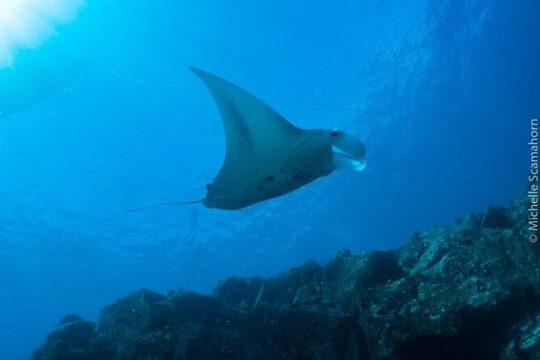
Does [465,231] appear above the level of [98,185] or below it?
below

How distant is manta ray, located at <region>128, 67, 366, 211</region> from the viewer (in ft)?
13.2

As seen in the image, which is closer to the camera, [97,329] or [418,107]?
[97,329]

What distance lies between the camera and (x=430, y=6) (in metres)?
21.9

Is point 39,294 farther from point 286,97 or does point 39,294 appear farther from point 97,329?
point 97,329

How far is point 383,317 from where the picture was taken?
5.12 m

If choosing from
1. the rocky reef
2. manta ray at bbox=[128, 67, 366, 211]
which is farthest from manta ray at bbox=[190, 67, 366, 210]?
the rocky reef

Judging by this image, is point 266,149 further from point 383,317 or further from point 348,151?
point 383,317

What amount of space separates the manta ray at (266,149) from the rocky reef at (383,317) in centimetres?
235

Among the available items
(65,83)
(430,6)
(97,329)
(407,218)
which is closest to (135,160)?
(65,83)

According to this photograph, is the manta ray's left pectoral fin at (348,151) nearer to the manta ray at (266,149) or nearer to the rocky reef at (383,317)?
the manta ray at (266,149)

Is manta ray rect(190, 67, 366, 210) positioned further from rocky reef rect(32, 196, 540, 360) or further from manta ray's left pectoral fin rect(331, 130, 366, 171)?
rocky reef rect(32, 196, 540, 360)

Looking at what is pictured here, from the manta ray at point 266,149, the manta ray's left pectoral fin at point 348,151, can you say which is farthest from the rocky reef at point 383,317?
the manta ray at point 266,149

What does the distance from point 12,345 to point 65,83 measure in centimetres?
→ 8056

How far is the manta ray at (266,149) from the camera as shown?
4012 mm
